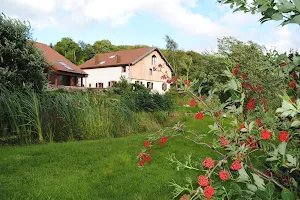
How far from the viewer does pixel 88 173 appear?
4.61m

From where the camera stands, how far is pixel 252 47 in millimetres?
11062

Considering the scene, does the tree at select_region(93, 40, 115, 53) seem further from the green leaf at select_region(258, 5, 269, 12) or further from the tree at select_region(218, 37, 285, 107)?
the green leaf at select_region(258, 5, 269, 12)

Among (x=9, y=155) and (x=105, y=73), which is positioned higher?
(x=105, y=73)

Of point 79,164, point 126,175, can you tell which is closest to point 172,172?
point 126,175

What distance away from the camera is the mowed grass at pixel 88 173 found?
3.80m

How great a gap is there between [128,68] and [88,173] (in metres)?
35.5

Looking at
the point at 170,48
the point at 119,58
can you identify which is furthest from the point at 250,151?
the point at 170,48

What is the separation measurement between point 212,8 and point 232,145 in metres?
0.99

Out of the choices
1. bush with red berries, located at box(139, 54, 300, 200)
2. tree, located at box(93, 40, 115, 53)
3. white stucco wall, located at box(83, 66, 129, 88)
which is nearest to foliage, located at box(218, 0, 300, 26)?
bush with red berries, located at box(139, 54, 300, 200)

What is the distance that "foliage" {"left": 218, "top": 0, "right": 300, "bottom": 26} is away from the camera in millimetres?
1255

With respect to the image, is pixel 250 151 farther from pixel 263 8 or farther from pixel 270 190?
pixel 263 8

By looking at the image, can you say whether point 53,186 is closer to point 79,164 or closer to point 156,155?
point 79,164

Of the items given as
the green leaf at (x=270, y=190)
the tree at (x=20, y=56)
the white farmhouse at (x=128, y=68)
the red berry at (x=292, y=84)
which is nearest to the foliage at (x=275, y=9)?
the red berry at (x=292, y=84)

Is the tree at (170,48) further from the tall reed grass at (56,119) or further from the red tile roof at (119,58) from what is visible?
the tall reed grass at (56,119)
